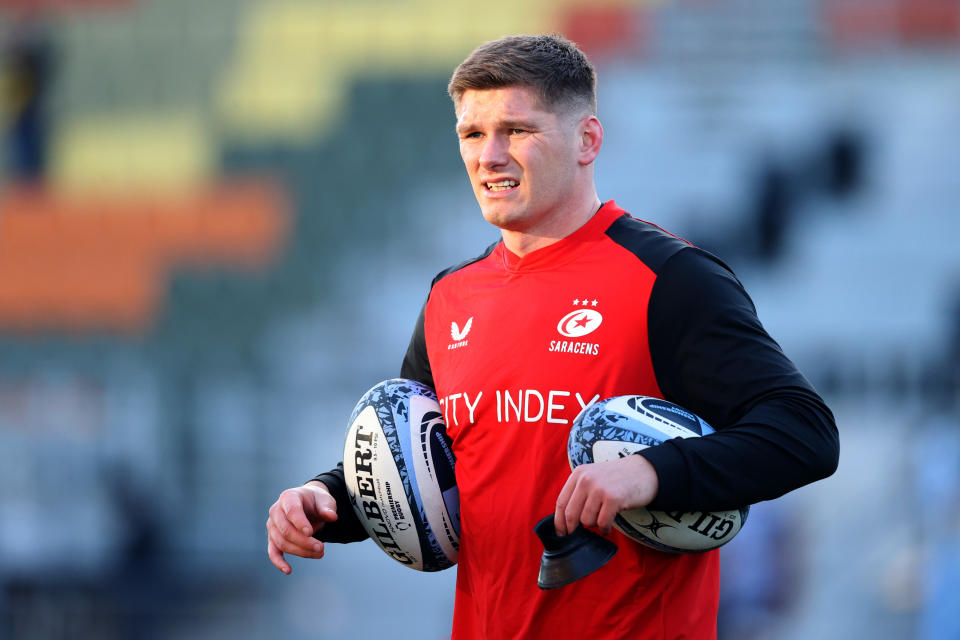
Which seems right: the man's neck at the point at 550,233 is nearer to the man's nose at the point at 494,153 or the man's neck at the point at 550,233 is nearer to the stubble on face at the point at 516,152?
the stubble on face at the point at 516,152

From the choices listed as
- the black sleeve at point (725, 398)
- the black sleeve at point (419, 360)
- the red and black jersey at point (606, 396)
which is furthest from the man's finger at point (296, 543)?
the black sleeve at point (725, 398)

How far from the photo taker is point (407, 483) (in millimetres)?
2740

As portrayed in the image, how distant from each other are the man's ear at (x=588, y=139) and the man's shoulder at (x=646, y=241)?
0.16 meters

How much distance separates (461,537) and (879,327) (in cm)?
818

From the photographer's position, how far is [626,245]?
2.63m

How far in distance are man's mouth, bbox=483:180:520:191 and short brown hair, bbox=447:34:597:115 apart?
0.60 feet

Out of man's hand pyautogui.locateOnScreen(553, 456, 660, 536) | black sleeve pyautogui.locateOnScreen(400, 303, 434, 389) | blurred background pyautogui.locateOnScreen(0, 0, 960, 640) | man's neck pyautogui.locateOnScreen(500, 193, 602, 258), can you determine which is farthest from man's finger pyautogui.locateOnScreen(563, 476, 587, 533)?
blurred background pyautogui.locateOnScreen(0, 0, 960, 640)

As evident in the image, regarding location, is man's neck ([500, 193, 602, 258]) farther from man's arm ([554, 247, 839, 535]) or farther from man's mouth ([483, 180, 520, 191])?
man's arm ([554, 247, 839, 535])

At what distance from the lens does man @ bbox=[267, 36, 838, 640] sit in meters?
2.31

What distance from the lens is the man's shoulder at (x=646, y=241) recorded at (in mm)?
2545

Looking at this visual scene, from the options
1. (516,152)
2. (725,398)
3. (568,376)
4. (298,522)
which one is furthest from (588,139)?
(298,522)

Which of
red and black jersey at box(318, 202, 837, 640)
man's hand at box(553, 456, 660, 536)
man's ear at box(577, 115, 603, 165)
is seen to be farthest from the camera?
man's ear at box(577, 115, 603, 165)

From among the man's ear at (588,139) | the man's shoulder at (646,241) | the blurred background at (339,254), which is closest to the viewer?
the man's shoulder at (646,241)

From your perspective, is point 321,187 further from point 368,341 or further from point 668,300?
point 668,300
